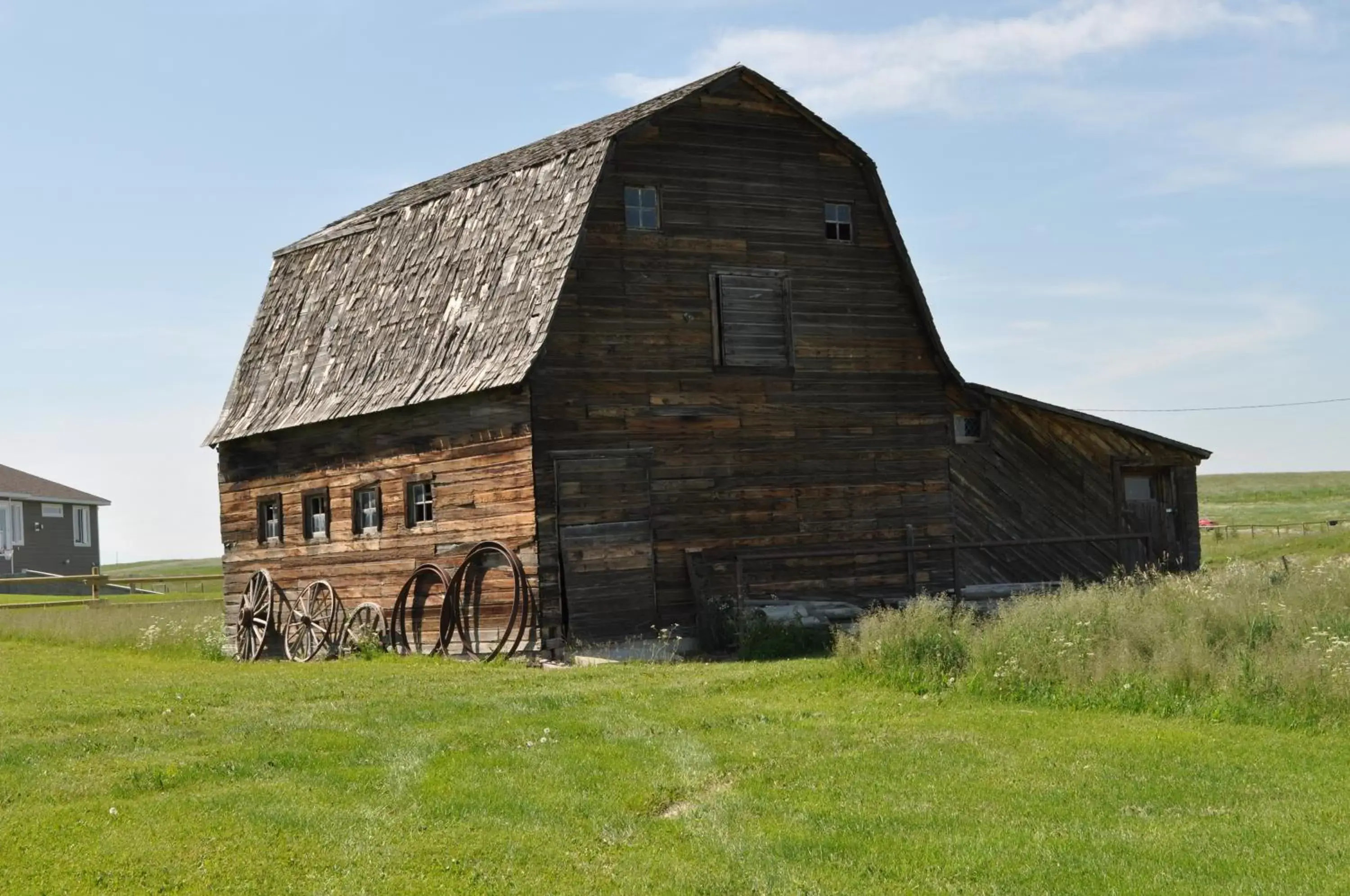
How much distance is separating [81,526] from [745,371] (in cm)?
5150

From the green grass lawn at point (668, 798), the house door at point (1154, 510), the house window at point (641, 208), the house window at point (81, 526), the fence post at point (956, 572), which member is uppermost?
the house window at point (641, 208)

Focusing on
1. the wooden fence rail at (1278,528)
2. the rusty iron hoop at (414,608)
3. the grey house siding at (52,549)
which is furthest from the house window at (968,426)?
the grey house siding at (52,549)

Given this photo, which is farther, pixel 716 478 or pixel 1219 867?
pixel 716 478

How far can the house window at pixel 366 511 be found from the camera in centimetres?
2450

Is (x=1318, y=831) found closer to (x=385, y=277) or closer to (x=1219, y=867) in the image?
(x=1219, y=867)

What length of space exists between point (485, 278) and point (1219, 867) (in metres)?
16.4

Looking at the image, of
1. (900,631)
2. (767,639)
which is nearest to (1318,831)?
(900,631)

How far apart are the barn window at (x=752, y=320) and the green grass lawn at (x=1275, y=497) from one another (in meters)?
49.9

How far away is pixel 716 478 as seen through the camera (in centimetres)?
2259

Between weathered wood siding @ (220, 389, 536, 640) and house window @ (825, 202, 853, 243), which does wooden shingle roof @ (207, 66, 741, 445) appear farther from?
house window @ (825, 202, 853, 243)

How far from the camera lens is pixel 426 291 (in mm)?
24172

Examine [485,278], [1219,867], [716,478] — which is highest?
[485,278]

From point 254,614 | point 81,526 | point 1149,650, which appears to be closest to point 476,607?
point 254,614

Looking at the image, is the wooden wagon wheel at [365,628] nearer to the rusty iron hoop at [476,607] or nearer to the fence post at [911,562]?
the rusty iron hoop at [476,607]
